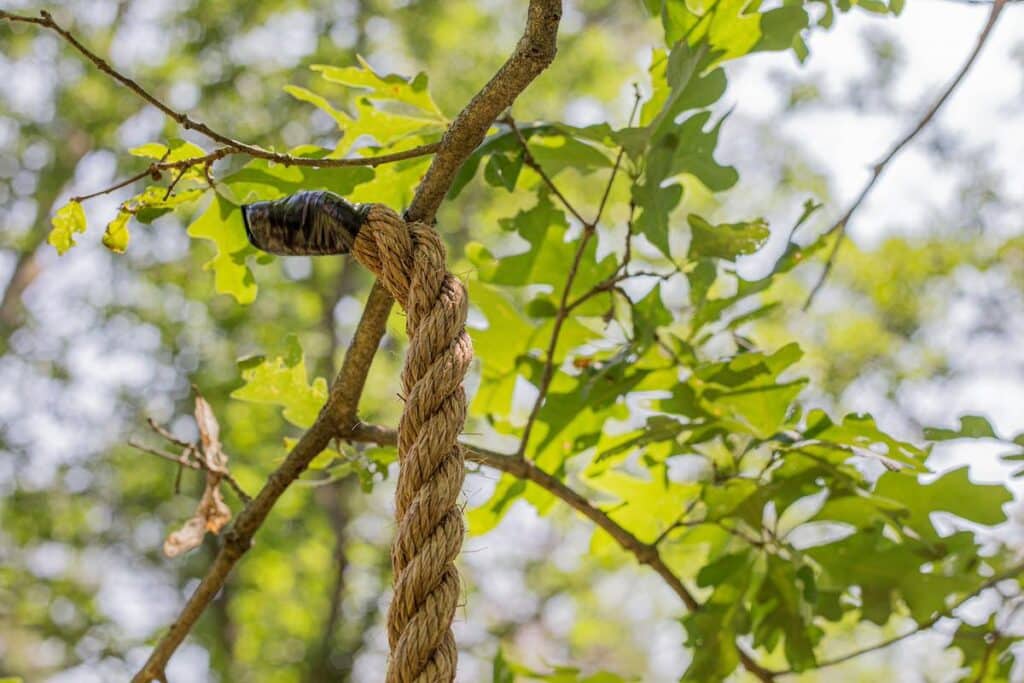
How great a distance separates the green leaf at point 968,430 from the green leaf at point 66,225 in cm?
73

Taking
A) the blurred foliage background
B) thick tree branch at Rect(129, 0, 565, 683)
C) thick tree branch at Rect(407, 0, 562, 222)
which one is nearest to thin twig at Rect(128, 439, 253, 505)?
thick tree branch at Rect(129, 0, 565, 683)

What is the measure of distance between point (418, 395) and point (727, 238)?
47cm

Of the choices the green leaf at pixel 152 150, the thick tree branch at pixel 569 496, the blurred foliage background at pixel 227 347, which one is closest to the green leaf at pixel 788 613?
the thick tree branch at pixel 569 496

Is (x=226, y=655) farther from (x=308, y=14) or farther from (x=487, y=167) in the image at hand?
(x=487, y=167)

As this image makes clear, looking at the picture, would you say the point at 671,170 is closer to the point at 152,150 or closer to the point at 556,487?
the point at 556,487

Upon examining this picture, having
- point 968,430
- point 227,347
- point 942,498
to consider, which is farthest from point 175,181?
point 227,347

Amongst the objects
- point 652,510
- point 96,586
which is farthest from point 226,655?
point 652,510

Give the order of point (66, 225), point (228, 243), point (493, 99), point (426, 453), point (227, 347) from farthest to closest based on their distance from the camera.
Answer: point (227, 347), point (228, 243), point (66, 225), point (493, 99), point (426, 453)

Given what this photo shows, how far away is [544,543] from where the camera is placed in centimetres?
671

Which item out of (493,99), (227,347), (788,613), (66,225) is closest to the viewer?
(493,99)

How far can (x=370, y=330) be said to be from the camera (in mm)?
765

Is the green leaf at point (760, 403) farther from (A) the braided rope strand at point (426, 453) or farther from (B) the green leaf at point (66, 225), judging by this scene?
(B) the green leaf at point (66, 225)

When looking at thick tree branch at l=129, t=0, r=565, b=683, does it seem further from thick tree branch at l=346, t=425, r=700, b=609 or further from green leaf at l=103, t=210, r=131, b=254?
green leaf at l=103, t=210, r=131, b=254

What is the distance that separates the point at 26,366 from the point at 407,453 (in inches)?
215
